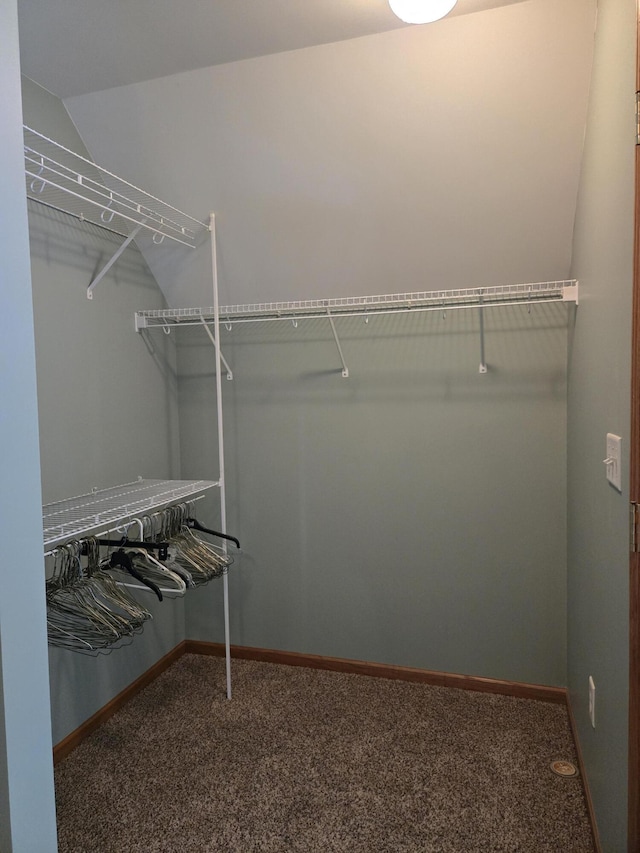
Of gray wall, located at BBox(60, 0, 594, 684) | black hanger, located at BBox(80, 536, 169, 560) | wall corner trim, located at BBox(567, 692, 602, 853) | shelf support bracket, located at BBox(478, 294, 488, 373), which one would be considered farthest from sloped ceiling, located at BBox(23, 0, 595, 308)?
wall corner trim, located at BBox(567, 692, 602, 853)

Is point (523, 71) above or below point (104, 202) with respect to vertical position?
above

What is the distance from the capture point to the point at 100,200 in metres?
2.39

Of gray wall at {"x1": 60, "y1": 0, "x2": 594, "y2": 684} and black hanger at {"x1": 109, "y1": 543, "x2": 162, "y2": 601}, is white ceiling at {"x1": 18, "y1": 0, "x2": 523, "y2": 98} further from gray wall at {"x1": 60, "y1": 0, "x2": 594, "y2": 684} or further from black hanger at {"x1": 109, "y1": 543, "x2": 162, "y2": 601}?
black hanger at {"x1": 109, "y1": 543, "x2": 162, "y2": 601}

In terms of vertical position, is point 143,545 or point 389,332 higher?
point 389,332

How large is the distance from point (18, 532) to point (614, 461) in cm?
130

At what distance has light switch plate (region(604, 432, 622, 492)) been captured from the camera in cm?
132

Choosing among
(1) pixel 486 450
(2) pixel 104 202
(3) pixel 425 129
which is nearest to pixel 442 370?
(1) pixel 486 450

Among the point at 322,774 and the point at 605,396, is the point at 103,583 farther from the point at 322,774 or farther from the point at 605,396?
the point at 605,396

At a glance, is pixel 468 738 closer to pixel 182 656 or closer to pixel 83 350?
pixel 182 656

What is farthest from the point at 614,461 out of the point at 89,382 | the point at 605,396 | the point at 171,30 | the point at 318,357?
the point at 89,382

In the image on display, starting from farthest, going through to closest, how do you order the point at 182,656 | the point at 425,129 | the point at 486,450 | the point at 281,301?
the point at 182,656 < the point at 281,301 < the point at 486,450 < the point at 425,129

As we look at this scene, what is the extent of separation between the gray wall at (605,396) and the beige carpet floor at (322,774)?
298mm

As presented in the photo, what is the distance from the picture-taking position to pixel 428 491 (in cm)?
266

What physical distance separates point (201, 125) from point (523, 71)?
3.75 ft
